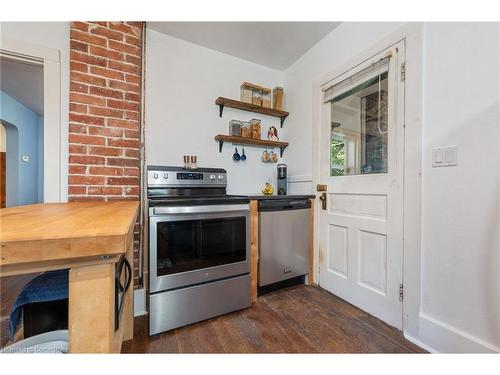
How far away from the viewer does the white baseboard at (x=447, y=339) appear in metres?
1.09

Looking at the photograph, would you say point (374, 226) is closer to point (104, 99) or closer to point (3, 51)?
point (104, 99)

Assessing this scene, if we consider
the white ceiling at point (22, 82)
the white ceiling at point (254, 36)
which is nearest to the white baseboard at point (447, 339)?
the white ceiling at point (254, 36)

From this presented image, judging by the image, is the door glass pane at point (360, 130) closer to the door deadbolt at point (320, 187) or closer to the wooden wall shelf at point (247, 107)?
the door deadbolt at point (320, 187)

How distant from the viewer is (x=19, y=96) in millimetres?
3701

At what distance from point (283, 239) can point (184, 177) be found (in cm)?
103

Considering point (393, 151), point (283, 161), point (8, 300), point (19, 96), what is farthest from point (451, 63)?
point (19, 96)

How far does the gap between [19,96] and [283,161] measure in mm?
4478

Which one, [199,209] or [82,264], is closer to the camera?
[82,264]

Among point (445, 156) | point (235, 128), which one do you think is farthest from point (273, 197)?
point (445, 156)

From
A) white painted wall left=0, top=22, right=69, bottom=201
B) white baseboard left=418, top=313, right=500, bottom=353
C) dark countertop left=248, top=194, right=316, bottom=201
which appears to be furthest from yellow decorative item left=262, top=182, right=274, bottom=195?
white painted wall left=0, top=22, right=69, bottom=201

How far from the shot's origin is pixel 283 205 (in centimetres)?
200

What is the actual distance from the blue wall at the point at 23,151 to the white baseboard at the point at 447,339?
5.80 m

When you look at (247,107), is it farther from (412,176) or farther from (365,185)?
(412,176)

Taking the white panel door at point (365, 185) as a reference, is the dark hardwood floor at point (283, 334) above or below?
below
